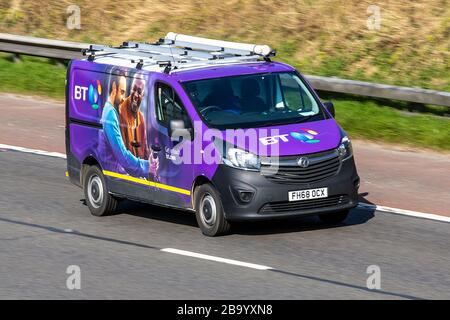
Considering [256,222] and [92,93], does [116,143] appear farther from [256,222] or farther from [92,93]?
[256,222]

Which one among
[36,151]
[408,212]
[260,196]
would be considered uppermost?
[260,196]

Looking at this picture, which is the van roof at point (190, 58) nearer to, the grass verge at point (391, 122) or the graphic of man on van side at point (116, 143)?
the graphic of man on van side at point (116, 143)

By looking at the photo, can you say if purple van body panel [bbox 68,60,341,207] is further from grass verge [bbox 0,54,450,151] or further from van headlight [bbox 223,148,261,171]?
grass verge [bbox 0,54,450,151]

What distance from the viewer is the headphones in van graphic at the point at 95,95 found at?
45.0 feet

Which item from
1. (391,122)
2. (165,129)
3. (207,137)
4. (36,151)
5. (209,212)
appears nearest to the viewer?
(207,137)

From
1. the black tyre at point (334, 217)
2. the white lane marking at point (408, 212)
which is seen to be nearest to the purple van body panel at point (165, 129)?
the black tyre at point (334, 217)

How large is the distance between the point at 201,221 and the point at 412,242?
7.51 ft

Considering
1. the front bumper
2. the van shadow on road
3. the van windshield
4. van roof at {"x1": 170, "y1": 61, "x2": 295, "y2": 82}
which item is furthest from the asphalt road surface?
van roof at {"x1": 170, "y1": 61, "x2": 295, "y2": 82}

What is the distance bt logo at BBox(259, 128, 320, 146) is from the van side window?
1047mm

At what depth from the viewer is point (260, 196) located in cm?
1216

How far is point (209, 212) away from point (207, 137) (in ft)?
2.69

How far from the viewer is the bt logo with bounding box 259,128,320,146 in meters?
12.3

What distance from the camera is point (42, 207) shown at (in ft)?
47.2

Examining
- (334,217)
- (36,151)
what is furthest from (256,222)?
(36,151)
